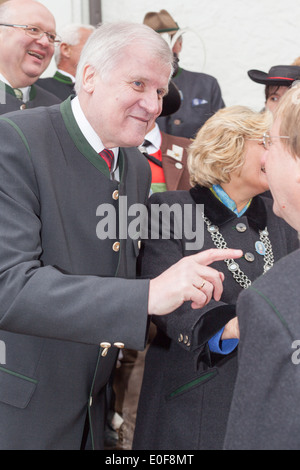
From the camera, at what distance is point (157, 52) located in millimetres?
1643

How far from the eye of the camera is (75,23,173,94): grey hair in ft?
5.35

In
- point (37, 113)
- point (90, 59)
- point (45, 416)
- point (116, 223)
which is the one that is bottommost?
point (45, 416)

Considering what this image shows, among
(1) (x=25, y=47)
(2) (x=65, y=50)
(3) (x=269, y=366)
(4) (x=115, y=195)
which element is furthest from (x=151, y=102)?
(2) (x=65, y=50)

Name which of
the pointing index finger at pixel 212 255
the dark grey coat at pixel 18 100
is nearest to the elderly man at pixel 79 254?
the pointing index finger at pixel 212 255

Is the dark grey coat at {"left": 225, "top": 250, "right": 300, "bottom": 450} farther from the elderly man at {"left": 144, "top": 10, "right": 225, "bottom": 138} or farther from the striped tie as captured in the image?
the elderly man at {"left": 144, "top": 10, "right": 225, "bottom": 138}

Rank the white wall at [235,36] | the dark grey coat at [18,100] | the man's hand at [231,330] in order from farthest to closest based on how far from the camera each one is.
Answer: the white wall at [235,36], the dark grey coat at [18,100], the man's hand at [231,330]

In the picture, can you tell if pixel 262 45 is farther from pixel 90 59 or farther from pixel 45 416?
pixel 45 416

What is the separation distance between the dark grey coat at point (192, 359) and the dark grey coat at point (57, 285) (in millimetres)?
206

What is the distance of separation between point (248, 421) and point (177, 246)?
0.90 m

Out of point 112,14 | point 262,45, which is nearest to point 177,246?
point 262,45

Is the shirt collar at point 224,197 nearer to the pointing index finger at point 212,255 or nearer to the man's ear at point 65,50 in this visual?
the pointing index finger at point 212,255

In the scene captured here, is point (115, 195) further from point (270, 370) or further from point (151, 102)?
point (270, 370)

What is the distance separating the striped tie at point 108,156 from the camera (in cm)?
171

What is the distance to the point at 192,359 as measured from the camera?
1854 millimetres
